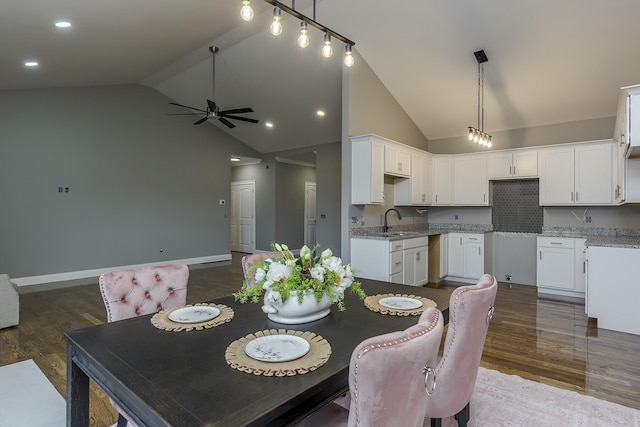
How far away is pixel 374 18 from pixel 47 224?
6067 mm

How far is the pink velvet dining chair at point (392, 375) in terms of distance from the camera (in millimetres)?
856

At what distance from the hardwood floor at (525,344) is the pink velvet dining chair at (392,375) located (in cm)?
195

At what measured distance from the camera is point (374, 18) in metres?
4.48

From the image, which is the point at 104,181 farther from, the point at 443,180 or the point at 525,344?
the point at 525,344

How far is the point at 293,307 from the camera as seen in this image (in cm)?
153

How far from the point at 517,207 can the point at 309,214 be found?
18.1 ft

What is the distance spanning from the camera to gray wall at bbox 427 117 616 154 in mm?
5113

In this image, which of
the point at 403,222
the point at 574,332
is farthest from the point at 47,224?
the point at 574,332

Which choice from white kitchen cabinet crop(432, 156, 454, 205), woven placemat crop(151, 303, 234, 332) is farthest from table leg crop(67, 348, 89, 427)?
white kitchen cabinet crop(432, 156, 454, 205)

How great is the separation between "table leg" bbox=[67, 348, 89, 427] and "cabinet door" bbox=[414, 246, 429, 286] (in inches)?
174

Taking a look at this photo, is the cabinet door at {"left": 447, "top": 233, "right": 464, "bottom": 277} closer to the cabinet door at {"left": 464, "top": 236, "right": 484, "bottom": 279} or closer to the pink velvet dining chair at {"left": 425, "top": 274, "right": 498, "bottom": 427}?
the cabinet door at {"left": 464, "top": 236, "right": 484, "bottom": 279}

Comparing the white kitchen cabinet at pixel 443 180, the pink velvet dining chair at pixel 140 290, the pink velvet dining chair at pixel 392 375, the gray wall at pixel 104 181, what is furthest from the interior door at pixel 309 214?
the pink velvet dining chair at pixel 392 375

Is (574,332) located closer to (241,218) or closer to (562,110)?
(562,110)

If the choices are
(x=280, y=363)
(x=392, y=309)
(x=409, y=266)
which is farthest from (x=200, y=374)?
(x=409, y=266)
